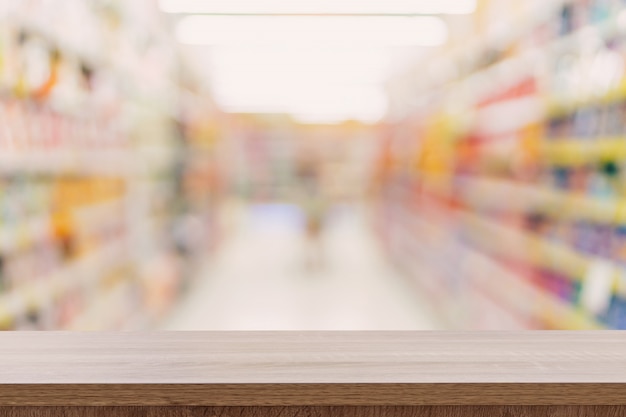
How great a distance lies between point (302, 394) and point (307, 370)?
0.05 m

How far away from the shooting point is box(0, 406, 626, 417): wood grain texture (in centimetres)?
100

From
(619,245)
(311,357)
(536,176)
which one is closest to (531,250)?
(536,176)

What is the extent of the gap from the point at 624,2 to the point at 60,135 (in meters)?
2.84

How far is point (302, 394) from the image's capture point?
975mm

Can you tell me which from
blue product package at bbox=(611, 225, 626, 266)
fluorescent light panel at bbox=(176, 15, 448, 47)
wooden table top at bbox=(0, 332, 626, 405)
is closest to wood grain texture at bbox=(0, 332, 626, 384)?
wooden table top at bbox=(0, 332, 626, 405)

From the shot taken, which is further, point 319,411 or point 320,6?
point 320,6

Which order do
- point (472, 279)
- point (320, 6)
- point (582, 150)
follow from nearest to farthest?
point (582, 150), point (320, 6), point (472, 279)

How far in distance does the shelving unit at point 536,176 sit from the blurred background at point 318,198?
0.02m

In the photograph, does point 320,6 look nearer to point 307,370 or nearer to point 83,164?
point 83,164

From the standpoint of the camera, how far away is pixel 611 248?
2957mm

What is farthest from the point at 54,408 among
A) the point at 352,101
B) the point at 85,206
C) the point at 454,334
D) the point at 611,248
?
the point at 352,101

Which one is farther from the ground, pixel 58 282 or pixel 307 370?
pixel 307 370

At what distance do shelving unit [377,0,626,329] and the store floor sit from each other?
2.45 feet

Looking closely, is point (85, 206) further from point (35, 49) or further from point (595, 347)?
point (595, 347)
